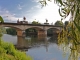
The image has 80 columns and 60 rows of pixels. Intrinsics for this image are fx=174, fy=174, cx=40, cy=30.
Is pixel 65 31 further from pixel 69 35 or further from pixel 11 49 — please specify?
pixel 11 49

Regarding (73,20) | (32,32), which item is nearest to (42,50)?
(73,20)

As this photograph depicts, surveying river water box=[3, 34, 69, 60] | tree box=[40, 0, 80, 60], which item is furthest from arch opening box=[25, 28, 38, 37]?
tree box=[40, 0, 80, 60]

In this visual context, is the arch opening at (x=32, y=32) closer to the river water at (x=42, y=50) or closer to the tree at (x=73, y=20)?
the river water at (x=42, y=50)

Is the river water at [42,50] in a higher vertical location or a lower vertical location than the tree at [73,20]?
lower

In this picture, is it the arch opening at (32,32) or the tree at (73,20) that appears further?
the arch opening at (32,32)

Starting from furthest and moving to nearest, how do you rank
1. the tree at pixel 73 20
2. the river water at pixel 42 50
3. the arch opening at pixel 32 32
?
the arch opening at pixel 32 32 < the river water at pixel 42 50 < the tree at pixel 73 20

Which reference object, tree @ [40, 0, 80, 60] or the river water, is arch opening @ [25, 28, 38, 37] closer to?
the river water

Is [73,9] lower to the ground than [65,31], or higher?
higher

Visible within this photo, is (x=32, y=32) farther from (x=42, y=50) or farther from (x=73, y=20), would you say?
(x=73, y=20)

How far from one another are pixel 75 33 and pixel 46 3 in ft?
0.91

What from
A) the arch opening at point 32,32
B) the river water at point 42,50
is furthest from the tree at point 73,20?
the arch opening at point 32,32

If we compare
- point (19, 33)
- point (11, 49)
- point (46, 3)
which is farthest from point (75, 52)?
point (19, 33)

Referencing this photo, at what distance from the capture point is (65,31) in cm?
107

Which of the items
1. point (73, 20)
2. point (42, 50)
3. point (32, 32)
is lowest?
point (42, 50)
